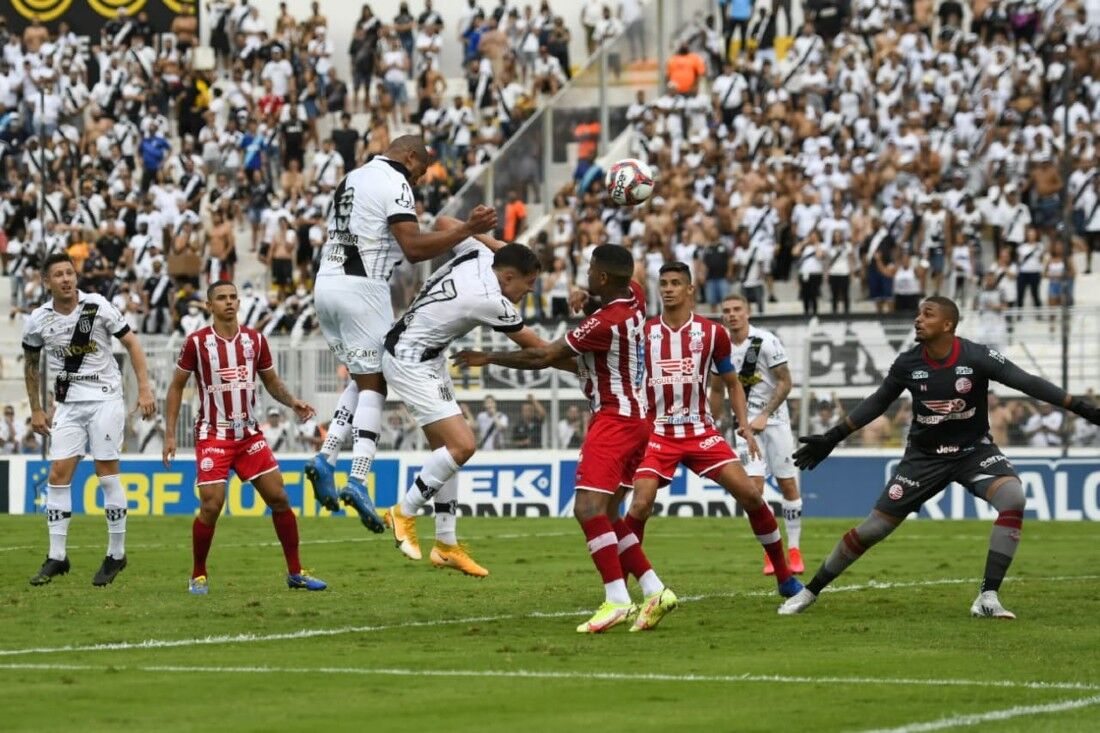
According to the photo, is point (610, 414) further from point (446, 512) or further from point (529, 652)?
point (446, 512)

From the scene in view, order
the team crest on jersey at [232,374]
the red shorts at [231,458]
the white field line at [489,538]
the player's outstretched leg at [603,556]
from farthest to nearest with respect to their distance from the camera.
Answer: the white field line at [489,538] < the team crest on jersey at [232,374] < the red shorts at [231,458] < the player's outstretched leg at [603,556]

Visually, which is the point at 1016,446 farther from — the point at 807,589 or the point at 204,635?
the point at 204,635

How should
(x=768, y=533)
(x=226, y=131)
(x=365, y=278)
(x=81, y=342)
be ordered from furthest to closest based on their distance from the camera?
1. (x=226, y=131)
2. (x=81, y=342)
3. (x=768, y=533)
4. (x=365, y=278)

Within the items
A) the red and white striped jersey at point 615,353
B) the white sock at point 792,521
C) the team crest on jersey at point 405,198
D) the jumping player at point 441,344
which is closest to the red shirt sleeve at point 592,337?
the red and white striped jersey at point 615,353

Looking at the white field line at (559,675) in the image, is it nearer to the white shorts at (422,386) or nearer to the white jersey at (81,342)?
the white shorts at (422,386)

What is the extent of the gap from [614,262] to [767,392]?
7.49 meters

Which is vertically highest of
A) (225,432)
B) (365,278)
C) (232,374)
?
(365,278)

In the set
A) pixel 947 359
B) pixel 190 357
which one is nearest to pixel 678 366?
pixel 947 359

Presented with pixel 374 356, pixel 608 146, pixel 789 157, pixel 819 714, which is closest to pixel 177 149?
pixel 608 146

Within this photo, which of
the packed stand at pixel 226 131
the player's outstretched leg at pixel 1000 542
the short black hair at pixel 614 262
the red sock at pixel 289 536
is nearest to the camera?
the short black hair at pixel 614 262

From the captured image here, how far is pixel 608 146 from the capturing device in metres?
38.6

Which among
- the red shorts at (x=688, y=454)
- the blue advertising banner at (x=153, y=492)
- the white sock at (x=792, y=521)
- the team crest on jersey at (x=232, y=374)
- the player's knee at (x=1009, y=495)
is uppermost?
the team crest on jersey at (x=232, y=374)

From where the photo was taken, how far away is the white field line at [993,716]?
8727mm

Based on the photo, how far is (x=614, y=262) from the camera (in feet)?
42.9
